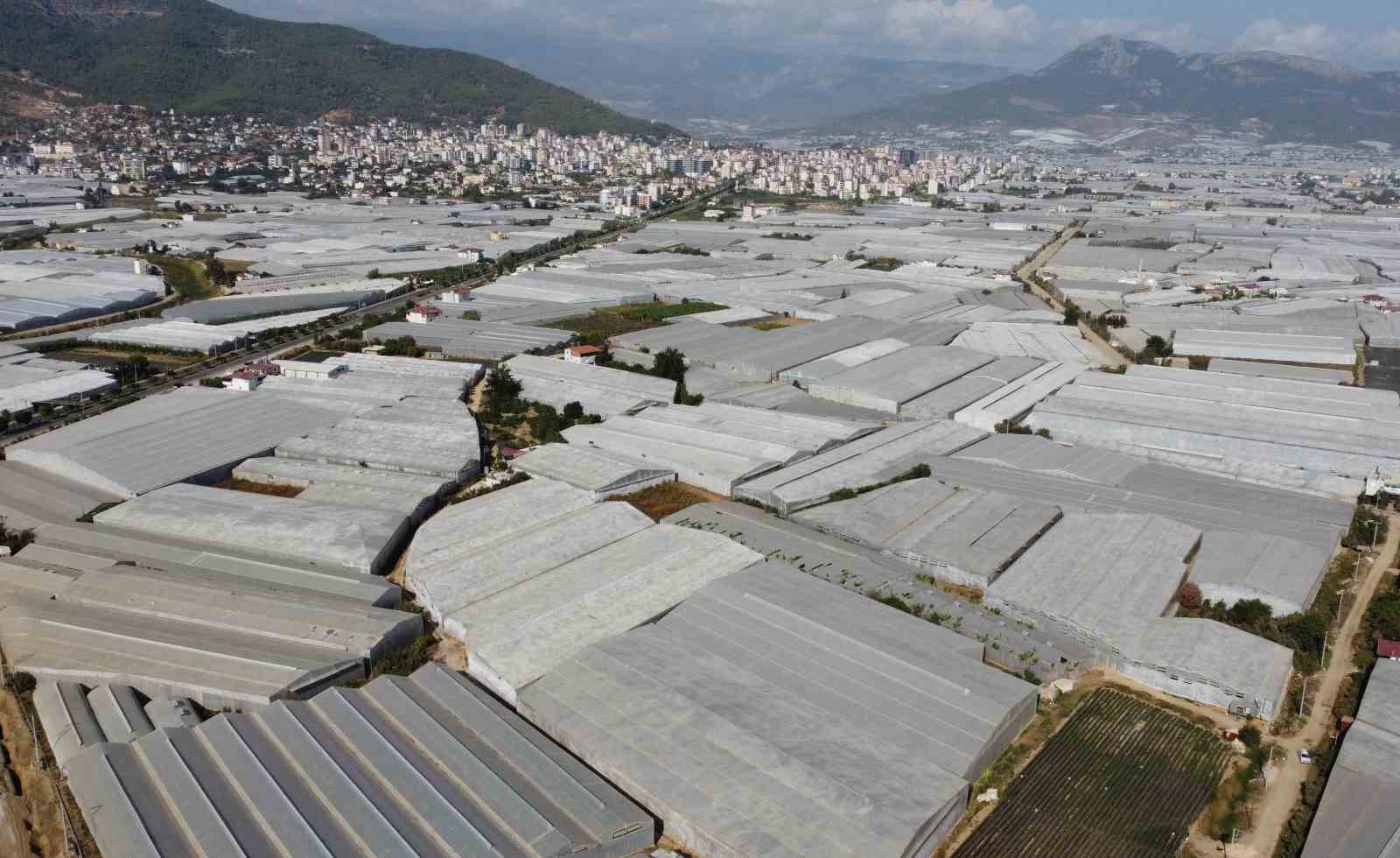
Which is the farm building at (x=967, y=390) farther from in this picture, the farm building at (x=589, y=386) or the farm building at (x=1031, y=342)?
the farm building at (x=589, y=386)

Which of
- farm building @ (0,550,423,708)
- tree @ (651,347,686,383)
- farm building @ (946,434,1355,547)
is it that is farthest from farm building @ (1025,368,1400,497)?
farm building @ (0,550,423,708)

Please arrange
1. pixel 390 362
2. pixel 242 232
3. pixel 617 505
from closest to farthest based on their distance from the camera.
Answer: pixel 617 505 → pixel 390 362 → pixel 242 232

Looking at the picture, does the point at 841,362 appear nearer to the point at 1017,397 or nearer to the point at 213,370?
the point at 1017,397

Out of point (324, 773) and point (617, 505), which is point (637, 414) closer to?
point (617, 505)

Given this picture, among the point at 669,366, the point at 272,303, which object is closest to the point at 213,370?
the point at 272,303

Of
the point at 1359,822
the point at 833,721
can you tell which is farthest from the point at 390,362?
the point at 1359,822

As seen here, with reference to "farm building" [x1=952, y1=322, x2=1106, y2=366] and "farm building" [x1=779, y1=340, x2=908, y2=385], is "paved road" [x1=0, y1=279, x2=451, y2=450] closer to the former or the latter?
"farm building" [x1=779, y1=340, x2=908, y2=385]

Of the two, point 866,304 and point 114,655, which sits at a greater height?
point 866,304
